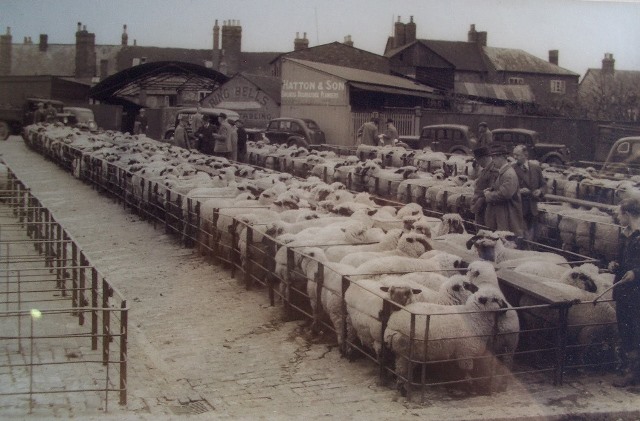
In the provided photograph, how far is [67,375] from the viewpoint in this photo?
6.22 m

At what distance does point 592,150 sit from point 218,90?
16411 mm

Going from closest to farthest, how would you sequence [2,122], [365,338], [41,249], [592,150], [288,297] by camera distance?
[365,338], [288,297], [41,249], [592,150], [2,122]

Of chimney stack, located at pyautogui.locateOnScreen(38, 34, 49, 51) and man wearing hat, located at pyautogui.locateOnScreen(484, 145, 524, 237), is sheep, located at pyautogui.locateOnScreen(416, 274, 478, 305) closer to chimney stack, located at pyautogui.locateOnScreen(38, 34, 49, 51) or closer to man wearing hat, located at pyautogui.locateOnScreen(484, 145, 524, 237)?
man wearing hat, located at pyautogui.locateOnScreen(484, 145, 524, 237)

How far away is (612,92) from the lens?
15594 mm

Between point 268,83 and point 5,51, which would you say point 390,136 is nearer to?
point 268,83

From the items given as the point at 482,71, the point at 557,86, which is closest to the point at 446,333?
the point at 557,86

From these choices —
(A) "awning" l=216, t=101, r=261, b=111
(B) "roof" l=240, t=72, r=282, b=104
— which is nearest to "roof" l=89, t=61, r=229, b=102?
(A) "awning" l=216, t=101, r=261, b=111

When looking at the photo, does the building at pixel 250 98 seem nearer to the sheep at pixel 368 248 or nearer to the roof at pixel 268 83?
the roof at pixel 268 83

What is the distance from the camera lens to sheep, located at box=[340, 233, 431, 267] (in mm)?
8430

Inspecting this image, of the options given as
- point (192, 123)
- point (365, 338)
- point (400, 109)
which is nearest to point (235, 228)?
point (365, 338)

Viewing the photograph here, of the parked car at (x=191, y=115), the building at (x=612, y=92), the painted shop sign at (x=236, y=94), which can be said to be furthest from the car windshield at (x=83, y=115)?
the building at (x=612, y=92)

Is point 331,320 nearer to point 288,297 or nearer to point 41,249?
point 288,297

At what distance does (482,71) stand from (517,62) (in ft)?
26.5

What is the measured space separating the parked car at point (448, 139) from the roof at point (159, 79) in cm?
996
